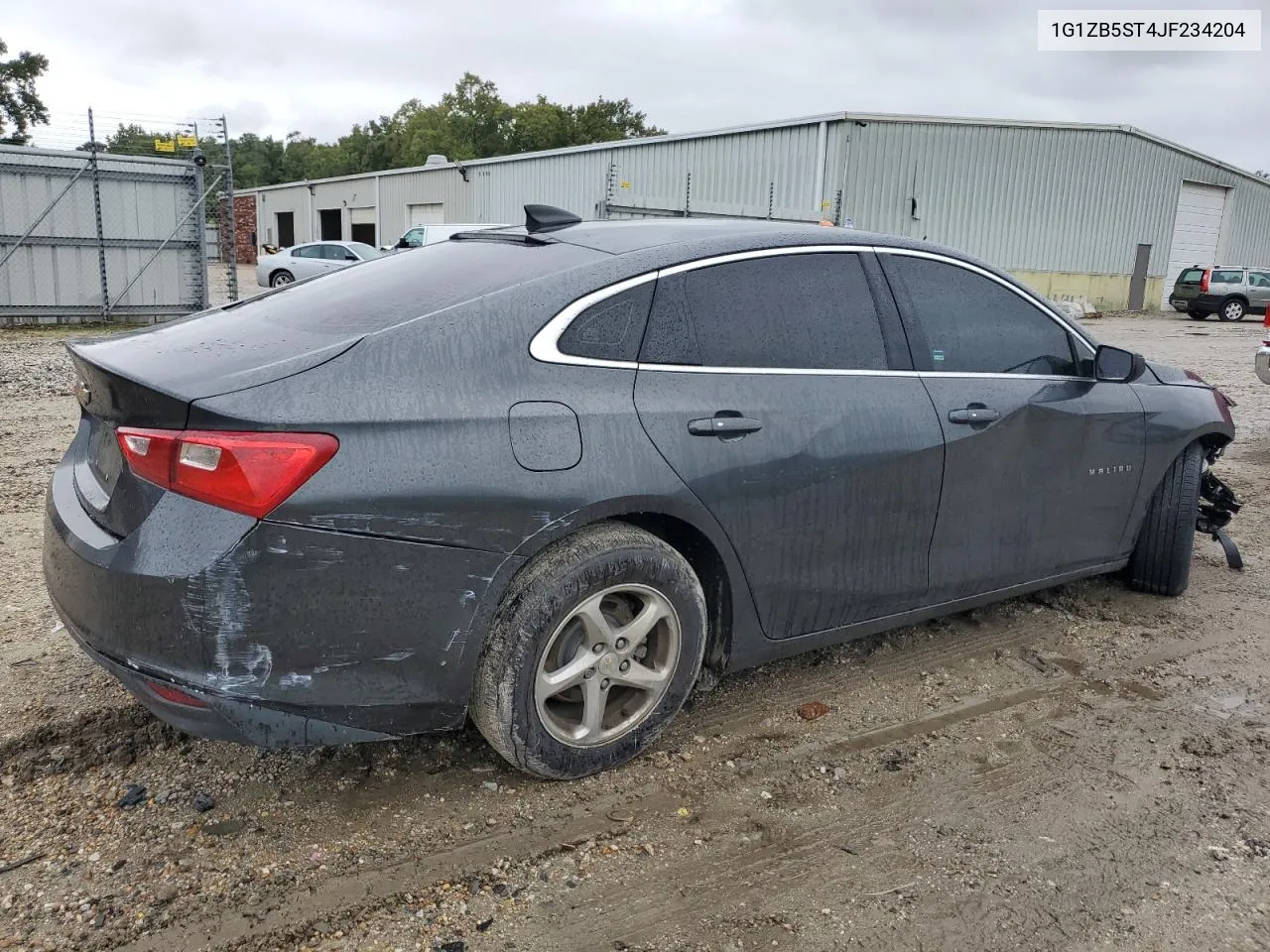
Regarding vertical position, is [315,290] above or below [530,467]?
above

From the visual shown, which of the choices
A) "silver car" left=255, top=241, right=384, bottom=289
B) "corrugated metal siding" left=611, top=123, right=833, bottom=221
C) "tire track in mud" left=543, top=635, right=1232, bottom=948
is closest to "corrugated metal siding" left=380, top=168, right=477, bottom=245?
"corrugated metal siding" left=611, top=123, right=833, bottom=221

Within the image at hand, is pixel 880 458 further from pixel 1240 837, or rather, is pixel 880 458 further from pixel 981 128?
pixel 981 128

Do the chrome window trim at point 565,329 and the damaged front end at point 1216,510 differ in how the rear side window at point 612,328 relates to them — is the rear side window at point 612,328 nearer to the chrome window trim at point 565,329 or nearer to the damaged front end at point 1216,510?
the chrome window trim at point 565,329

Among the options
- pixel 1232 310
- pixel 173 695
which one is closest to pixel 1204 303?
pixel 1232 310

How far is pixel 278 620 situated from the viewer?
2.29m

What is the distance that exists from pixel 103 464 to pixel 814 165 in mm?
24190

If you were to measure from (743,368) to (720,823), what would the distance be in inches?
52.5

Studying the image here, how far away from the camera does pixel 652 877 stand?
248 cm

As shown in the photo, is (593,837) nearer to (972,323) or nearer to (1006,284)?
(972,323)

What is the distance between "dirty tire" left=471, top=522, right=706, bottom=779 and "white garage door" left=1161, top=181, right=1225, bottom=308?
114ft

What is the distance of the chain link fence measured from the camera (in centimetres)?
1414

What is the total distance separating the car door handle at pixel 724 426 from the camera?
284 centimetres

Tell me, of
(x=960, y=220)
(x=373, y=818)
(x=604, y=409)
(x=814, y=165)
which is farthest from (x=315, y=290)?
(x=960, y=220)

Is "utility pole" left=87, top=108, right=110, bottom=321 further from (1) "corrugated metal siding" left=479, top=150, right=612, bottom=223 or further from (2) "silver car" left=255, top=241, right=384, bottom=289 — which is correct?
(1) "corrugated metal siding" left=479, top=150, right=612, bottom=223
